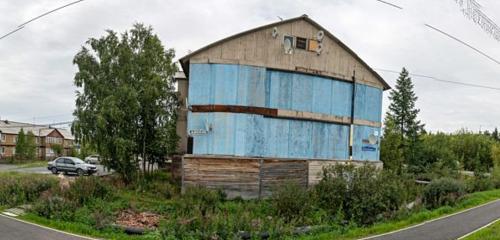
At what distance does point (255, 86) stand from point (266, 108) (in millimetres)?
1331

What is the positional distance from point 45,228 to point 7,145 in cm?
7192

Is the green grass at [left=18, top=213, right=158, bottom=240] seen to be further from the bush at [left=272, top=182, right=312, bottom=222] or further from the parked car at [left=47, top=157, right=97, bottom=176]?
the parked car at [left=47, top=157, right=97, bottom=176]

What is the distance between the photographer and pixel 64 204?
19.0 meters

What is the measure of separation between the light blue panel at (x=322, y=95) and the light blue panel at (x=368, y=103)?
2.19m

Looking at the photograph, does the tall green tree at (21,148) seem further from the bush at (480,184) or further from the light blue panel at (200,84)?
the bush at (480,184)

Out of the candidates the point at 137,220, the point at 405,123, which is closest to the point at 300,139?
the point at 137,220

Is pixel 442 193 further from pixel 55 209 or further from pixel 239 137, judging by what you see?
pixel 55 209

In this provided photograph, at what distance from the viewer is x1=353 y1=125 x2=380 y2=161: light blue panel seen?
1059 inches

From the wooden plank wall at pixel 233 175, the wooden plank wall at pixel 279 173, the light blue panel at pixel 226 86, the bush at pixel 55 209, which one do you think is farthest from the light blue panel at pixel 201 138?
the bush at pixel 55 209

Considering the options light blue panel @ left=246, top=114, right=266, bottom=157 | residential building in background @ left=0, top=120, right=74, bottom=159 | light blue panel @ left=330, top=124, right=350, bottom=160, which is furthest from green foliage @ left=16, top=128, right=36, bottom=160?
light blue panel @ left=330, top=124, right=350, bottom=160

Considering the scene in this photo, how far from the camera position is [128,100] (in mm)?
24344

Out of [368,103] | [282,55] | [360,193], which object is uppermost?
[282,55]

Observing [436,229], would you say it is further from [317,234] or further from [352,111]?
[352,111]

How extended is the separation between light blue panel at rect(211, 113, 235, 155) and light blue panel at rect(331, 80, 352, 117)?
6.39m
